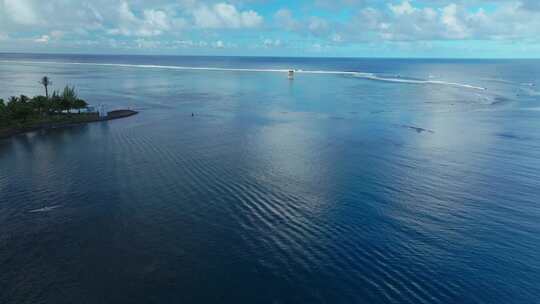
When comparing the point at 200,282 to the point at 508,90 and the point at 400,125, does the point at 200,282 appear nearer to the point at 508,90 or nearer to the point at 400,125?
the point at 400,125

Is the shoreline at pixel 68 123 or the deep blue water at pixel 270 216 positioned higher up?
the shoreline at pixel 68 123

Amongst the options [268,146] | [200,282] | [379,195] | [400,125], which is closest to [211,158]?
[268,146]

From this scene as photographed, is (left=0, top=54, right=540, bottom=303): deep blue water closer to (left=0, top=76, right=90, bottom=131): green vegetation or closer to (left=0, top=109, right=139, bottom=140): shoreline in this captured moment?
(left=0, top=109, right=139, bottom=140): shoreline

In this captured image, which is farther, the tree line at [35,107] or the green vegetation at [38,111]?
the green vegetation at [38,111]

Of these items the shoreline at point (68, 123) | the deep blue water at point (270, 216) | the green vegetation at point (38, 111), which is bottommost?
the deep blue water at point (270, 216)

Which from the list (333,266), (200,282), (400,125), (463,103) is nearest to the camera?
(200,282)

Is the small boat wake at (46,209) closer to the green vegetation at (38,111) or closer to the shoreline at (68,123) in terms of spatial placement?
the shoreline at (68,123)

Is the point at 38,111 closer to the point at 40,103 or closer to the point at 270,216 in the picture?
the point at 40,103

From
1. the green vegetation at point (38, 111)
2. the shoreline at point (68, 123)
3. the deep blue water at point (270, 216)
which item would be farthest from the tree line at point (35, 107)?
the deep blue water at point (270, 216)
